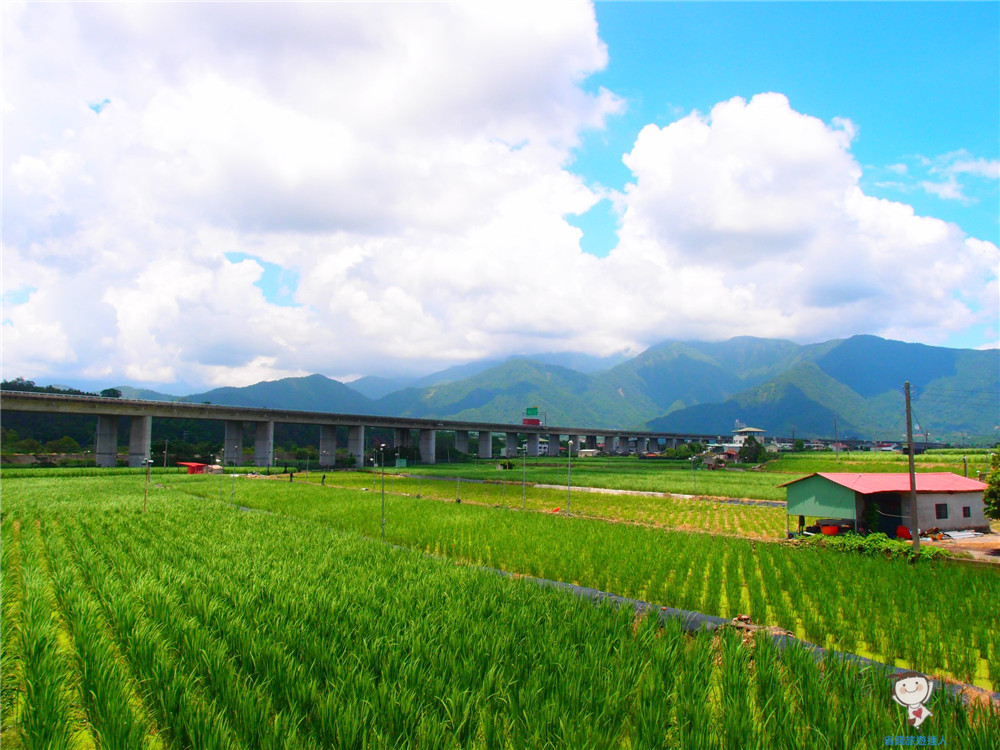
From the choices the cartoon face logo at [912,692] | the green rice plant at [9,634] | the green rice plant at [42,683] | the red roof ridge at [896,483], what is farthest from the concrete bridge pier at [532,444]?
the cartoon face logo at [912,692]

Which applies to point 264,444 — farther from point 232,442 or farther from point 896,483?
point 896,483

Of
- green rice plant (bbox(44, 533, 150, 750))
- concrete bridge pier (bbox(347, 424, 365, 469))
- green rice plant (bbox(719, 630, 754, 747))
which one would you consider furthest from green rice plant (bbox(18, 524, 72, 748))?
concrete bridge pier (bbox(347, 424, 365, 469))

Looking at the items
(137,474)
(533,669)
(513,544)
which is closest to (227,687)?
(533,669)

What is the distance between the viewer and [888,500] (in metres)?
24.6

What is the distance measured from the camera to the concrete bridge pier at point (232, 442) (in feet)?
254

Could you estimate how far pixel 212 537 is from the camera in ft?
65.1

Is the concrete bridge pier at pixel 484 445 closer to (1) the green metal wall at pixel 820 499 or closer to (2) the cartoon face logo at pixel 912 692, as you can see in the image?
(1) the green metal wall at pixel 820 499

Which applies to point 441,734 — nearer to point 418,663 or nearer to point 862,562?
point 418,663

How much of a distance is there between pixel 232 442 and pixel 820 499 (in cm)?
7598

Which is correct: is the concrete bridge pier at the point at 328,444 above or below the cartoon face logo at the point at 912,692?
below

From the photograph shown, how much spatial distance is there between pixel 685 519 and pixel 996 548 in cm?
1432

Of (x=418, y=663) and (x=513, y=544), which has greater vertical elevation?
(x=418, y=663)

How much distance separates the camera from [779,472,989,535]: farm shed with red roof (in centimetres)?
2377

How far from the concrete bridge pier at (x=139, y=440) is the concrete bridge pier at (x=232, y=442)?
12.0 meters
